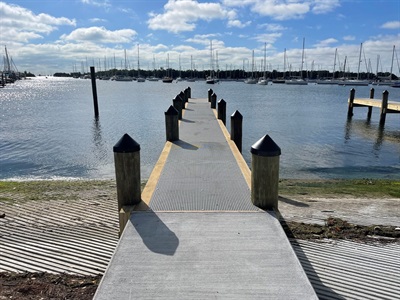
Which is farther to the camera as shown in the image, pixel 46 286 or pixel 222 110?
pixel 222 110

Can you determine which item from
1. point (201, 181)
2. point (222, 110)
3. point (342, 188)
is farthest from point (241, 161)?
point (222, 110)

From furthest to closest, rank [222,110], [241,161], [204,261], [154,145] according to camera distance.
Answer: [154,145] → [222,110] → [241,161] → [204,261]

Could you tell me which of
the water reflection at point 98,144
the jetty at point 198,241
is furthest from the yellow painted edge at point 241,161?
the water reflection at point 98,144

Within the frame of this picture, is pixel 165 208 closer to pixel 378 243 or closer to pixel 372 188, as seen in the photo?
pixel 378 243

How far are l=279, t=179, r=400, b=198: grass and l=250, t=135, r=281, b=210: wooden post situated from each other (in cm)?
481

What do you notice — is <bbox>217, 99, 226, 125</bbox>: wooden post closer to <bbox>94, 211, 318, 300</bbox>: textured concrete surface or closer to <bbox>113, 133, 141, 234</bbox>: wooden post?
<bbox>113, 133, 141, 234</bbox>: wooden post

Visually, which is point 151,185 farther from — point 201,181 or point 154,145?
point 154,145

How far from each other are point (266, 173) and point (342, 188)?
701 centimetres

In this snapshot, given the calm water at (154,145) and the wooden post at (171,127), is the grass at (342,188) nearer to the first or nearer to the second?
the calm water at (154,145)

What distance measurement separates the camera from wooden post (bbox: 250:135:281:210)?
569cm

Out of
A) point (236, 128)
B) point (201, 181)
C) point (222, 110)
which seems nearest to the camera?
point (201, 181)

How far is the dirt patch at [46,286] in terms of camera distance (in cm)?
448

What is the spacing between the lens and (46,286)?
4.70 metres

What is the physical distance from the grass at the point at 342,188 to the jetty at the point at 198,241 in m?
4.09
